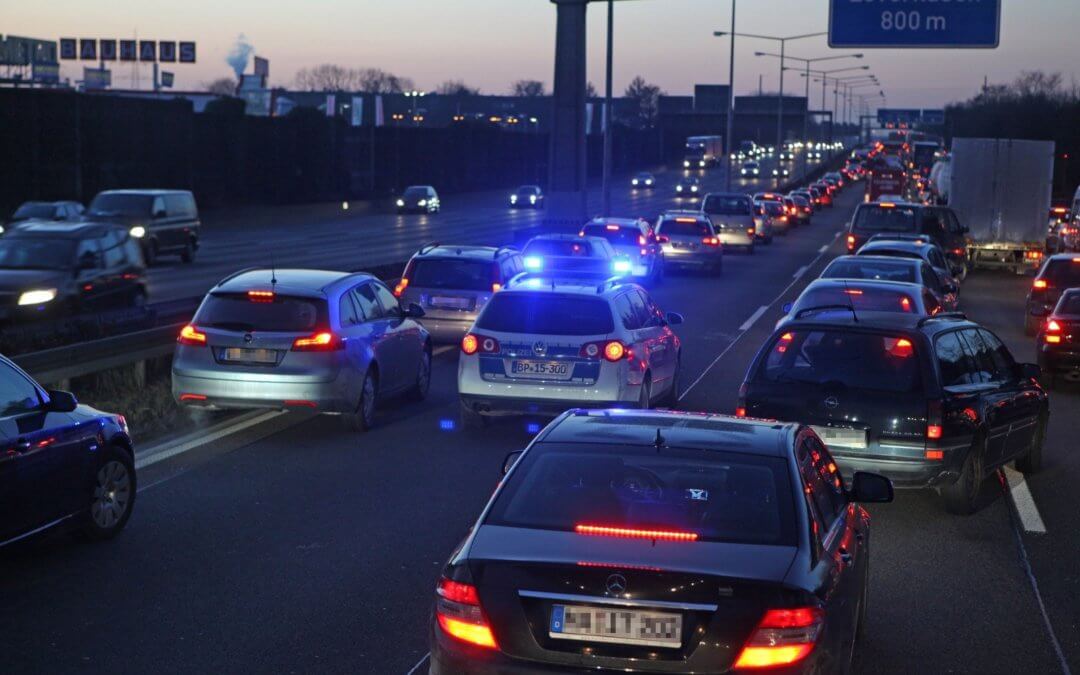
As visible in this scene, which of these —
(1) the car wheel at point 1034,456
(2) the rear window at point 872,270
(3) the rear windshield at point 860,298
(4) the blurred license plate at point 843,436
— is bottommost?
(1) the car wheel at point 1034,456

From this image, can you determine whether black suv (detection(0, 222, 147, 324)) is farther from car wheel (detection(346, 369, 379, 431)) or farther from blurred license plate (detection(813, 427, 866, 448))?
blurred license plate (detection(813, 427, 866, 448))

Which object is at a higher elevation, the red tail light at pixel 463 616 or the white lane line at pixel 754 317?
the red tail light at pixel 463 616

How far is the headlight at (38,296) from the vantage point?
20.2 meters

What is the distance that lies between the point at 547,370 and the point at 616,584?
9020 mm

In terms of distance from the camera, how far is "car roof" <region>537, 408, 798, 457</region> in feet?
19.4

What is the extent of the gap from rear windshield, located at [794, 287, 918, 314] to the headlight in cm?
1014

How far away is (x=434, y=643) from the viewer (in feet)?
17.5

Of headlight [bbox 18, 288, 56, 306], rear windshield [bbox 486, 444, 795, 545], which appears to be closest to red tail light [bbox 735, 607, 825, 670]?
rear windshield [bbox 486, 444, 795, 545]

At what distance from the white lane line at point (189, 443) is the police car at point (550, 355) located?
1.93 meters

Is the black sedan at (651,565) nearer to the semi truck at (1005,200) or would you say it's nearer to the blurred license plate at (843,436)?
the blurred license plate at (843,436)

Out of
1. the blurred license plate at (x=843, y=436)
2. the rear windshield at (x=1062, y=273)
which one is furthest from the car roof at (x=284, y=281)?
the rear windshield at (x=1062, y=273)

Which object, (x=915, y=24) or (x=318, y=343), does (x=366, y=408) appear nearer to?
(x=318, y=343)

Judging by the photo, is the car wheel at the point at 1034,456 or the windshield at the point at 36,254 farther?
the windshield at the point at 36,254

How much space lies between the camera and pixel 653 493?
571cm
